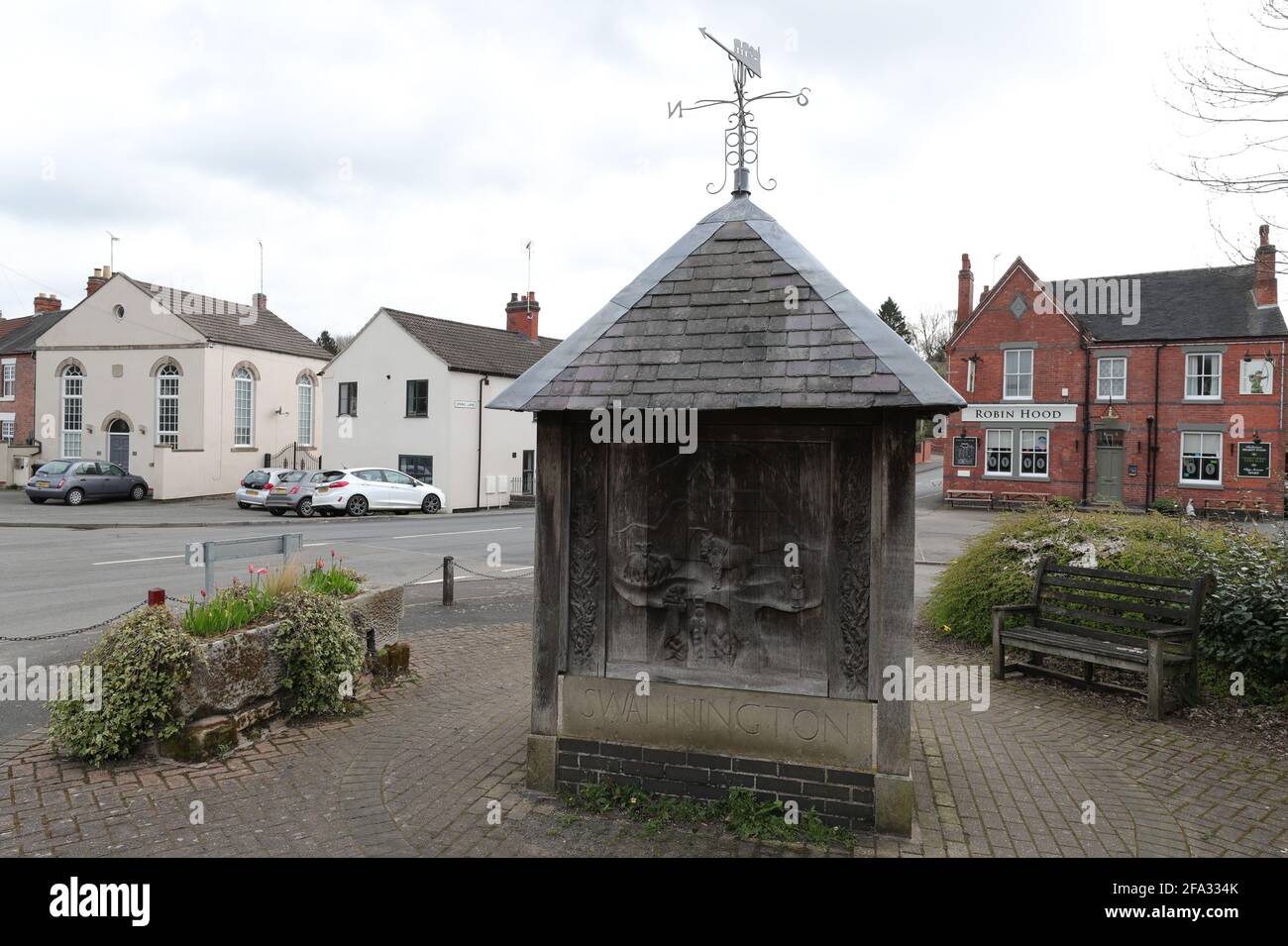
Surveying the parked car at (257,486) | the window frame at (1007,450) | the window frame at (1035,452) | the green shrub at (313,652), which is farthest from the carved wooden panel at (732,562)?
the window frame at (1007,450)

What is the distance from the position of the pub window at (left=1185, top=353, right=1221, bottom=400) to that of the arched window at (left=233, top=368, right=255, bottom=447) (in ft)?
124

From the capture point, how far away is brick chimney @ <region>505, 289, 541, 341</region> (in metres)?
38.9

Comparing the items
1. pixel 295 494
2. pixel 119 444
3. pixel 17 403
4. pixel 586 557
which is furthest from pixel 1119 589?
pixel 17 403

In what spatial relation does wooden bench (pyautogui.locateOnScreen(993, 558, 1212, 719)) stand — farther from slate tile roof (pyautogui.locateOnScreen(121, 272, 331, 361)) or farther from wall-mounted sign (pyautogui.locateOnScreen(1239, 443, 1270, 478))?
slate tile roof (pyautogui.locateOnScreen(121, 272, 331, 361))

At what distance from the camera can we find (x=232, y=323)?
35.9 meters

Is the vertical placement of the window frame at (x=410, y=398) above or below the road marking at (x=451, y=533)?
above

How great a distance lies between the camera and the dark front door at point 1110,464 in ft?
107

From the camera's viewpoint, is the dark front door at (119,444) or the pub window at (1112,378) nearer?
the pub window at (1112,378)

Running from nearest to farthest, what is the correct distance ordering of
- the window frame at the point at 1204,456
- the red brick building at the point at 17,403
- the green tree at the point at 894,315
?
the window frame at the point at 1204,456 → the red brick building at the point at 17,403 → the green tree at the point at 894,315

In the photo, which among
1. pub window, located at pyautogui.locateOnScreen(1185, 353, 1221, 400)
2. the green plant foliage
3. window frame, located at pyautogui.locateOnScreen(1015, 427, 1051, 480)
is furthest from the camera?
window frame, located at pyautogui.locateOnScreen(1015, 427, 1051, 480)

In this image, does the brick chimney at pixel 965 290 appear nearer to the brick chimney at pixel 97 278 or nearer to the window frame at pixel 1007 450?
the window frame at pixel 1007 450

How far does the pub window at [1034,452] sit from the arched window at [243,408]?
3239cm

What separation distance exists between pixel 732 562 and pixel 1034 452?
108 feet

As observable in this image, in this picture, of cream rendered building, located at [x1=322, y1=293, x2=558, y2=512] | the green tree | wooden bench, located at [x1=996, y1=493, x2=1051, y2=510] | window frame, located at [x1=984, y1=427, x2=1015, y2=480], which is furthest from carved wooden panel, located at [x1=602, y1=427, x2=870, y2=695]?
the green tree
